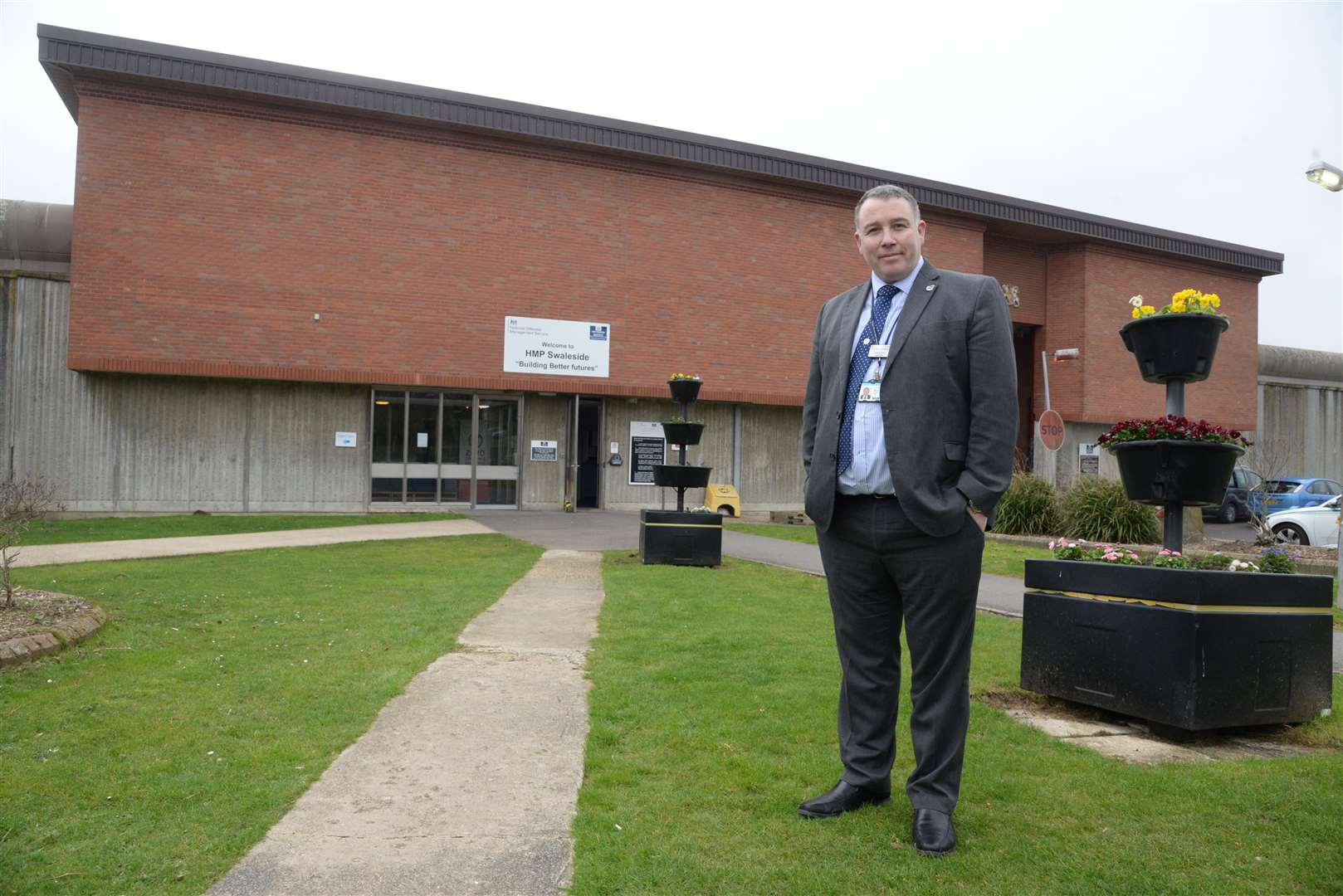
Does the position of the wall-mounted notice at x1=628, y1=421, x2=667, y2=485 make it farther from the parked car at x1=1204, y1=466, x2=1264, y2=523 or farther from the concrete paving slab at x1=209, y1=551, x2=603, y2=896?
the concrete paving slab at x1=209, y1=551, x2=603, y2=896

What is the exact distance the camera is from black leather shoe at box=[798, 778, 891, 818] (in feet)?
11.0

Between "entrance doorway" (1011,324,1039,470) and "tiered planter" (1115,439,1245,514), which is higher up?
"entrance doorway" (1011,324,1039,470)

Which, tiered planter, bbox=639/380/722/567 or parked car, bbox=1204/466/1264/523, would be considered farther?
parked car, bbox=1204/466/1264/523

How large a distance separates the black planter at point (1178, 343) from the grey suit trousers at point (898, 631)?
2958mm

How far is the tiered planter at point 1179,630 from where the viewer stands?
436 centimetres

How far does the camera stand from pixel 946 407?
10.3 feet

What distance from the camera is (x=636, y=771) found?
3.84m

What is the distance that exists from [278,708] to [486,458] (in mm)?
18409

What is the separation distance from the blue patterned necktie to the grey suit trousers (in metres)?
0.15

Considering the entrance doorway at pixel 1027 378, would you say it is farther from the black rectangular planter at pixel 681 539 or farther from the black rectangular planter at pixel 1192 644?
the black rectangular planter at pixel 1192 644

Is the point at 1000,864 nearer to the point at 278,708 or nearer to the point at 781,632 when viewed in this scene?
the point at 278,708

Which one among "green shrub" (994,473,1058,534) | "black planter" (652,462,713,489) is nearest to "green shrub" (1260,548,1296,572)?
"black planter" (652,462,713,489)

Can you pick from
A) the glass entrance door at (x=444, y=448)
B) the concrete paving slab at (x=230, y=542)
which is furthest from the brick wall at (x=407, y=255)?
the concrete paving slab at (x=230, y=542)

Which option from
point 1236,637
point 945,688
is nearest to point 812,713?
point 945,688
